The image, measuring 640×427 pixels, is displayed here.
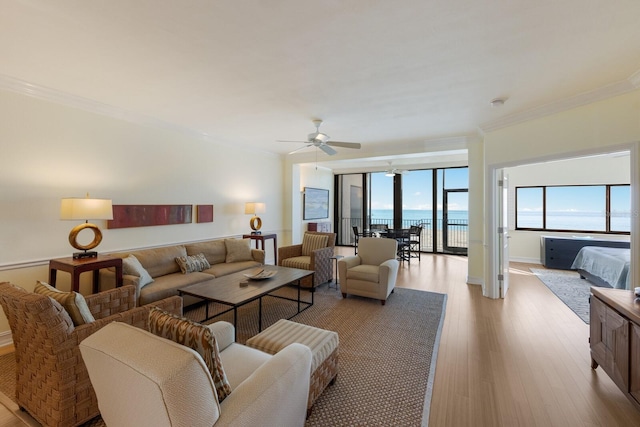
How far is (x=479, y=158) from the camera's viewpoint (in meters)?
4.86

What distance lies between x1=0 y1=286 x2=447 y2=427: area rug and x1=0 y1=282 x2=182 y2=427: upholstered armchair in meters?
0.25

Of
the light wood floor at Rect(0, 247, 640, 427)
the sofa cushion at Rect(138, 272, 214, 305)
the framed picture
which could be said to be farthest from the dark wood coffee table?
the framed picture

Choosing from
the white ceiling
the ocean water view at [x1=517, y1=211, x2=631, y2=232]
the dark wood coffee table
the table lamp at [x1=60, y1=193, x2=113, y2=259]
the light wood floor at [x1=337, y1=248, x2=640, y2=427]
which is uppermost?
the white ceiling

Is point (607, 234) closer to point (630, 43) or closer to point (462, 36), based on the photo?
point (630, 43)

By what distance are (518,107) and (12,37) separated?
504 centimetres

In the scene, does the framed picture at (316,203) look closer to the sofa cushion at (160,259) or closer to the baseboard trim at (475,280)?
the sofa cushion at (160,259)

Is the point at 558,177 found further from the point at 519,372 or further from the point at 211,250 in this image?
the point at 211,250

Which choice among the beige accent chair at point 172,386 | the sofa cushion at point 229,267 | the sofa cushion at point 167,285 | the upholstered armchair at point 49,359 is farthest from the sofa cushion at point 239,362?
the sofa cushion at point 229,267

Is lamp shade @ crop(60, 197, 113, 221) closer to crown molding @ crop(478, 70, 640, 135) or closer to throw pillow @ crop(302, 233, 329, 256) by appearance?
throw pillow @ crop(302, 233, 329, 256)

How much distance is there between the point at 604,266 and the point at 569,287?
595 millimetres

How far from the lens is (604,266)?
4578 mm

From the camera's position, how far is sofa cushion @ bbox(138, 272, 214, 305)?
124 inches

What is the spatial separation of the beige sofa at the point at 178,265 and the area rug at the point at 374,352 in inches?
19.5

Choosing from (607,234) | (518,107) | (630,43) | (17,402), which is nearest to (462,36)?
(630,43)
